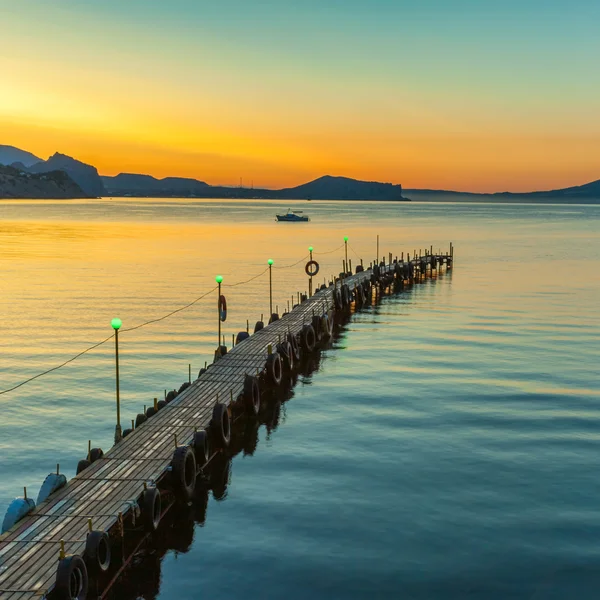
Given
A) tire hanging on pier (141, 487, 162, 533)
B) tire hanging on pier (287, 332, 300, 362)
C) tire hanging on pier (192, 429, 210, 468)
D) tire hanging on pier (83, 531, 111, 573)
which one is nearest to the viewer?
tire hanging on pier (83, 531, 111, 573)

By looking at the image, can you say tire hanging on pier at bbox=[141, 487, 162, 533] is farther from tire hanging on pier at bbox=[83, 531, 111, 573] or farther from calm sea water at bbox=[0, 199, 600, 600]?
tire hanging on pier at bbox=[83, 531, 111, 573]

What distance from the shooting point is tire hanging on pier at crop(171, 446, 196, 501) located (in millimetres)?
23422

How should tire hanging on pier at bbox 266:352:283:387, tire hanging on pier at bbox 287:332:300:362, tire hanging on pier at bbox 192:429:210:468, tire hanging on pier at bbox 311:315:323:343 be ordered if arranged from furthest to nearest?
1. tire hanging on pier at bbox 311:315:323:343
2. tire hanging on pier at bbox 287:332:300:362
3. tire hanging on pier at bbox 266:352:283:387
4. tire hanging on pier at bbox 192:429:210:468

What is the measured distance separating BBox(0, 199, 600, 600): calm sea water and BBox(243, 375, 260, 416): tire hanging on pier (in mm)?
1146

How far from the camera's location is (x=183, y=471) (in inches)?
923

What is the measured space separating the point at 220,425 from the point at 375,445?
6.33 meters

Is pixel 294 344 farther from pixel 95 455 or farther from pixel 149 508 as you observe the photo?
pixel 149 508

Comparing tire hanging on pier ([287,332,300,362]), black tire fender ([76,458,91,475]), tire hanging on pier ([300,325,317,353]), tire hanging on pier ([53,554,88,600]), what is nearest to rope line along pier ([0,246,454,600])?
tire hanging on pier ([53,554,88,600])

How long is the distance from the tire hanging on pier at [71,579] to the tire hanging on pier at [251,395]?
16.2 meters

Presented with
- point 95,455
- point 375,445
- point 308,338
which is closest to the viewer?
point 95,455

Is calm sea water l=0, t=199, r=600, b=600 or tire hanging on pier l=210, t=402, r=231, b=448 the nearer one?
calm sea water l=0, t=199, r=600, b=600

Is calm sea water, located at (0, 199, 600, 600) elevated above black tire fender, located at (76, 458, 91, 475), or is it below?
below

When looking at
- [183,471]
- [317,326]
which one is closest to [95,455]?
[183,471]

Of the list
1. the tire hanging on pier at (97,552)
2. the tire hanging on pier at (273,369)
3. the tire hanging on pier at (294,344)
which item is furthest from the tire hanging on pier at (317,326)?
the tire hanging on pier at (97,552)
